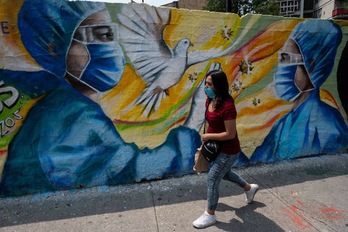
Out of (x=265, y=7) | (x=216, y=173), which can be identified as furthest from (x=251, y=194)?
(x=265, y=7)

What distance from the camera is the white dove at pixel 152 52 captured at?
3.38 metres

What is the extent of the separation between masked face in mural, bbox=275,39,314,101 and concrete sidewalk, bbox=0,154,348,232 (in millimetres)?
1259

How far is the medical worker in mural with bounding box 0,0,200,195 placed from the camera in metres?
3.14

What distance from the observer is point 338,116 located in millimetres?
4613

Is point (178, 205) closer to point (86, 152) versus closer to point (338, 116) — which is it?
point (86, 152)

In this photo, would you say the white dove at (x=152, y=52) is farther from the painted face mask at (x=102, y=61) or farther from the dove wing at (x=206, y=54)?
the painted face mask at (x=102, y=61)

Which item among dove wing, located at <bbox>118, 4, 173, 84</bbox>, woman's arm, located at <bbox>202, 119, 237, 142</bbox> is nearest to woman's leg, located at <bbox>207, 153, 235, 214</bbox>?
woman's arm, located at <bbox>202, 119, 237, 142</bbox>

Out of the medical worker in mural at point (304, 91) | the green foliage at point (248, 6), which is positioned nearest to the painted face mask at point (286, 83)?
the medical worker in mural at point (304, 91)

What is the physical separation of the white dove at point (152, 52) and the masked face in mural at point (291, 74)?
1.28m

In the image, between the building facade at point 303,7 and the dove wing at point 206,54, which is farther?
the building facade at point 303,7

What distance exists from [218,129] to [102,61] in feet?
5.51

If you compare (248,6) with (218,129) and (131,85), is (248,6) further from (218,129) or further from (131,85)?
(218,129)

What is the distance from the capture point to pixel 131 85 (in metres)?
3.48

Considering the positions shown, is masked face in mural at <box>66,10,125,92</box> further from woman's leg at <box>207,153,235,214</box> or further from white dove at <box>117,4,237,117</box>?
woman's leg at <box>207,153,235,214</box>
